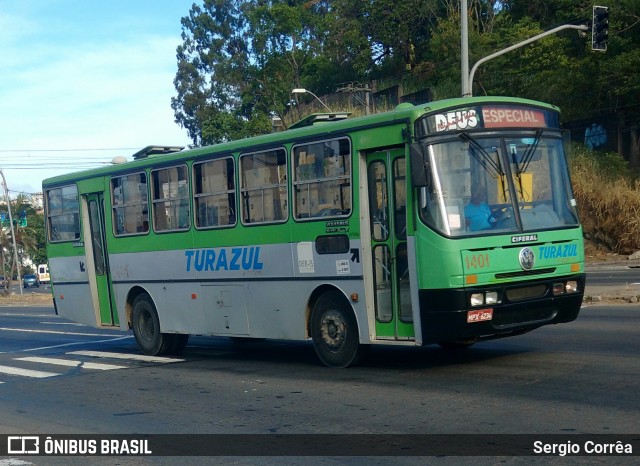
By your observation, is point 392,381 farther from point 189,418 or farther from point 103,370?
point 103,370

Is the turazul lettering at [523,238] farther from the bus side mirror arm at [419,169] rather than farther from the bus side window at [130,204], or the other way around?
the bus side window at [130,204]

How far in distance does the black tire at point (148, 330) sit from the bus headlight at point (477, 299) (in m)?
6.92

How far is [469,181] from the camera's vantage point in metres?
10.6

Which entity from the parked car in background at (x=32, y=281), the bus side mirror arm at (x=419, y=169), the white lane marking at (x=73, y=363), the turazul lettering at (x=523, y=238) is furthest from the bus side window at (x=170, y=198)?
the parked car in background at (x=32, y=281)

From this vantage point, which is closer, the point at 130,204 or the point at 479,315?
the point at 479,315

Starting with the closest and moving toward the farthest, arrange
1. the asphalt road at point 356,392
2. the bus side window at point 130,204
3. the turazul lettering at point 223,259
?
the asphalt road at point 356,392, the turazul lettering at point 223,259, the bus side window at point 130,204

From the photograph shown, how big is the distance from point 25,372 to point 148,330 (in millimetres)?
2227

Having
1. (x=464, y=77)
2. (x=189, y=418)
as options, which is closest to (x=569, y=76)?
(x=464, y=77)

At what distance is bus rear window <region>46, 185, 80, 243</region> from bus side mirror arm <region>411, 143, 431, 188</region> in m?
9.04

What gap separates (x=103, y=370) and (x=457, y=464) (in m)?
8.66

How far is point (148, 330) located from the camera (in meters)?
16.0

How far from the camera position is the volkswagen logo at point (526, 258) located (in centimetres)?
1056

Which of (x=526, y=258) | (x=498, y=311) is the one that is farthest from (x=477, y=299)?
(x=526, y=258)

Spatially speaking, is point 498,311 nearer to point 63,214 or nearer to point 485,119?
point 485,119
